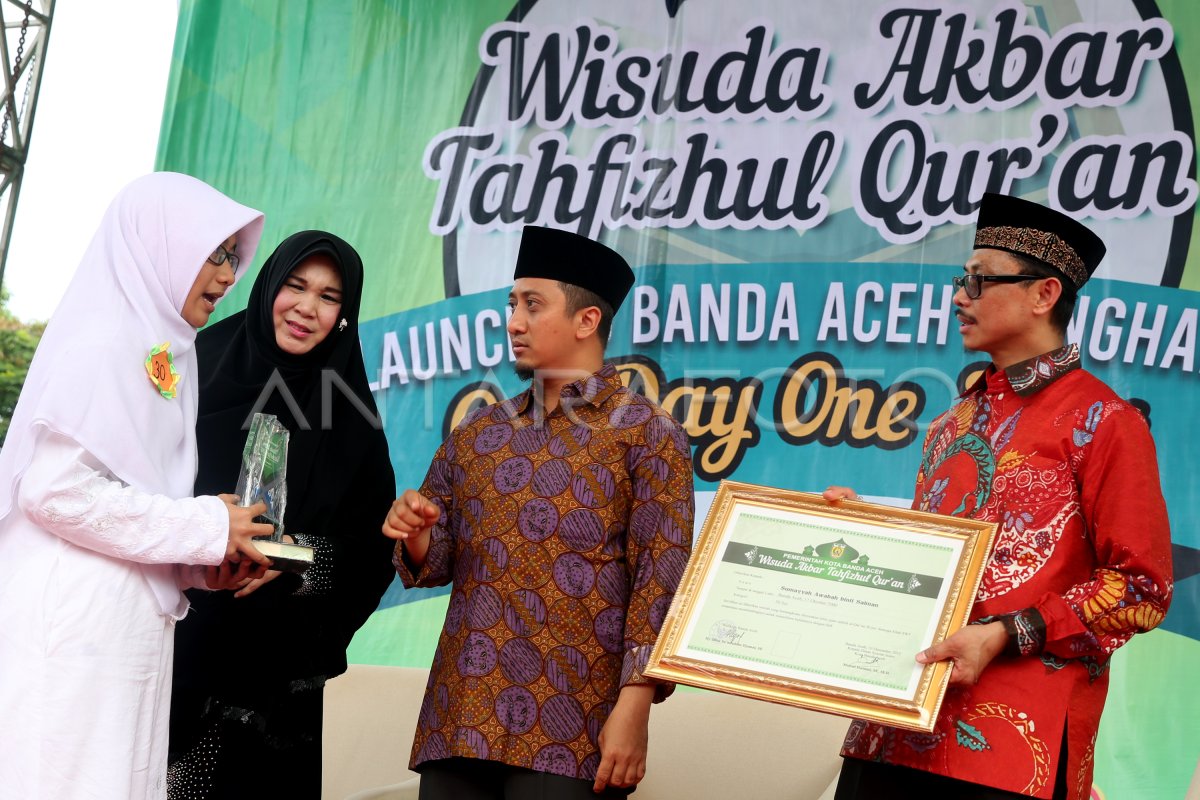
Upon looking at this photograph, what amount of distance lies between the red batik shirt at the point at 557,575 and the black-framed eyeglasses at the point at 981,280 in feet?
1.89

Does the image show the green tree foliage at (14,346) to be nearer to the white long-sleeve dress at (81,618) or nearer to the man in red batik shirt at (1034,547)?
the white long-sleeve dress at (81,618)

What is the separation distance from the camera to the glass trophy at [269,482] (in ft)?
6.95

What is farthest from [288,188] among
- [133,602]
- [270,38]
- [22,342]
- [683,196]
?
[22,342]

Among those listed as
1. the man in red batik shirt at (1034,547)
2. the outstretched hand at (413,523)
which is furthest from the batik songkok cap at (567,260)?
the man in red batik shirt at (1034,547)

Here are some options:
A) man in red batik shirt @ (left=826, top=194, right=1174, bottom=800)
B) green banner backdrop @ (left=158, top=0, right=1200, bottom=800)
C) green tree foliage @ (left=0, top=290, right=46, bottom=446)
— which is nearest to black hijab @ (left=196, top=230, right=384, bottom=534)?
man in red batik shirt @ (left=826, top=194, right=1174, bottom=800)

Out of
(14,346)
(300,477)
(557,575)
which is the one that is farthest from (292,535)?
(14,346)

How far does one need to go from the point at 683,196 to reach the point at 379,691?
Answer: 1.80 metres

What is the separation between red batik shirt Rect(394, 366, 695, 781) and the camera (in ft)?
7.09

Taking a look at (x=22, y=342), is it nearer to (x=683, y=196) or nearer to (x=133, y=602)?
(x=683, y=196)

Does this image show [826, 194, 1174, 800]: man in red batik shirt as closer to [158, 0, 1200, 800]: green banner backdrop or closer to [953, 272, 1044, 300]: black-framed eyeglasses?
[953, 272, 1044, 300]: black-framed eyeglasses

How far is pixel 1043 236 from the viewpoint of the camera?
85.6 inches

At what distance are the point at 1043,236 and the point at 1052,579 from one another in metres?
0.61

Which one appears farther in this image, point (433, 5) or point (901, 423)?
point (433, 5)

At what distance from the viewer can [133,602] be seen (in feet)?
6.78
